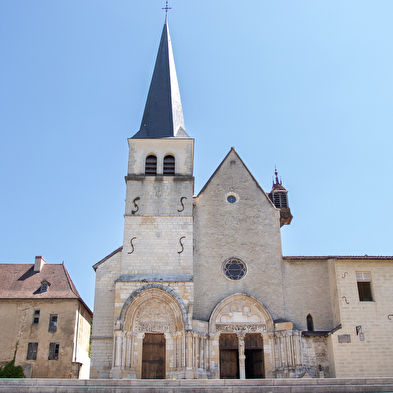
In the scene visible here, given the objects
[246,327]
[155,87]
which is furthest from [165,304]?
[155,87]

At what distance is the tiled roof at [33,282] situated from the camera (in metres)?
22.3

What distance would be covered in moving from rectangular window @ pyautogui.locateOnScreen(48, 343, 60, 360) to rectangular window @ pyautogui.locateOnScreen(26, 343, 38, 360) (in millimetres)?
661

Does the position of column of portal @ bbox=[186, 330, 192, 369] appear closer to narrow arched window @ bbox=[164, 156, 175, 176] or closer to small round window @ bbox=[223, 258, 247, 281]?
small round window @ bbox=[223, 258, 247, 281]

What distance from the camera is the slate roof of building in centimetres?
2234

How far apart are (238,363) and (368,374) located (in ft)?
16.8

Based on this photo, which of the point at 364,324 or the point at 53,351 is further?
the point at 53,351

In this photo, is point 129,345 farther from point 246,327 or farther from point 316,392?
point 316,392

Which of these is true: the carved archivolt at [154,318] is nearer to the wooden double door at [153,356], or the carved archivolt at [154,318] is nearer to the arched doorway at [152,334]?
the arched doorway at [152,334]

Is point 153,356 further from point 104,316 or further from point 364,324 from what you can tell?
point 364,324

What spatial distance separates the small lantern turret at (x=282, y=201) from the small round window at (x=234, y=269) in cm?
415

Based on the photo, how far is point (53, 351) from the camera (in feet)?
69.7

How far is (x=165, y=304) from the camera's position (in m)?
18.8

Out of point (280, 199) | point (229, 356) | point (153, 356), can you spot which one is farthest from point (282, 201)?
point (153, 356)

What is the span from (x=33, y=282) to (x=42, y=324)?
8.61 ft
